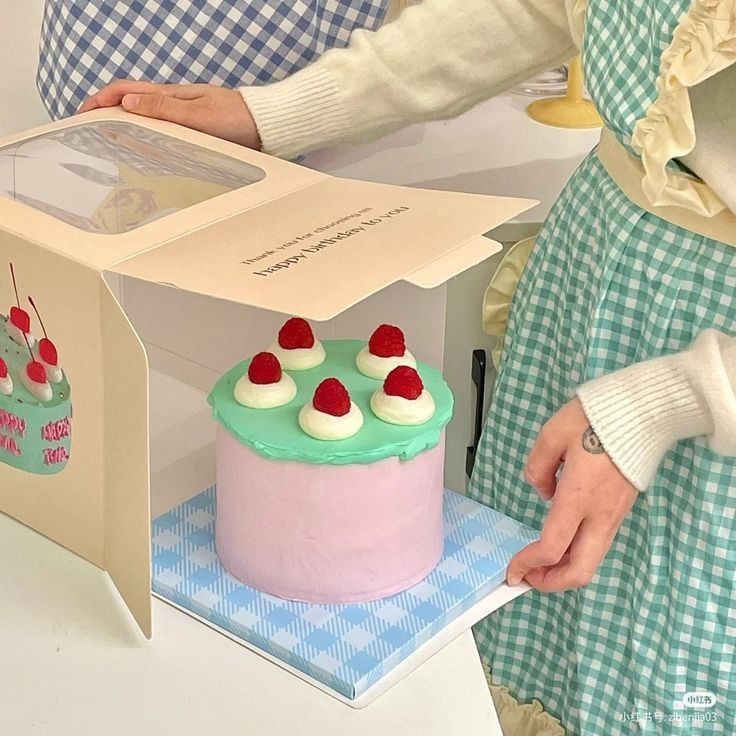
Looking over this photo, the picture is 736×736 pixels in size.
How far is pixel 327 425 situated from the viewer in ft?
2.36

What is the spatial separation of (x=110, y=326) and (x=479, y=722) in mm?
332

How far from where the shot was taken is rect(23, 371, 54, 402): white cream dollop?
787mm

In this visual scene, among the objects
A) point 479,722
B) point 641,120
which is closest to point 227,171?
point 641,120

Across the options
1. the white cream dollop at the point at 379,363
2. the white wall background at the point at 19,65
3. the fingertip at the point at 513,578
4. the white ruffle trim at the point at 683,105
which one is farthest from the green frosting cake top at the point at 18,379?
the white wall background at the point at 19,65

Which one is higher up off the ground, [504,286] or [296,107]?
[296,107]

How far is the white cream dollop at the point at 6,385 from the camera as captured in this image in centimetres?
81

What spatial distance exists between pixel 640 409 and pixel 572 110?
0.62 m

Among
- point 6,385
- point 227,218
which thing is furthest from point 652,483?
point 6,385

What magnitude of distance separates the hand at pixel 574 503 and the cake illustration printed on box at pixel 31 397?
1.07ft

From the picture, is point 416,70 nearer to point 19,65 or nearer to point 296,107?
point 296,107

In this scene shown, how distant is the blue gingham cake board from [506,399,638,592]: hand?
36 millimetres

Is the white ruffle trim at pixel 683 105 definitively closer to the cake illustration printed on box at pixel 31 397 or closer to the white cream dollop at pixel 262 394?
the white cream dollop at pixel 262 394

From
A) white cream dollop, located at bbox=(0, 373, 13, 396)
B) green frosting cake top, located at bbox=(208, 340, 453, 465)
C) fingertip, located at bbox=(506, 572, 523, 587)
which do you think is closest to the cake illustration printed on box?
white cream dollop, located at bbox=(0, 373, 13, 396)

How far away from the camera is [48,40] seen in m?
1.15
